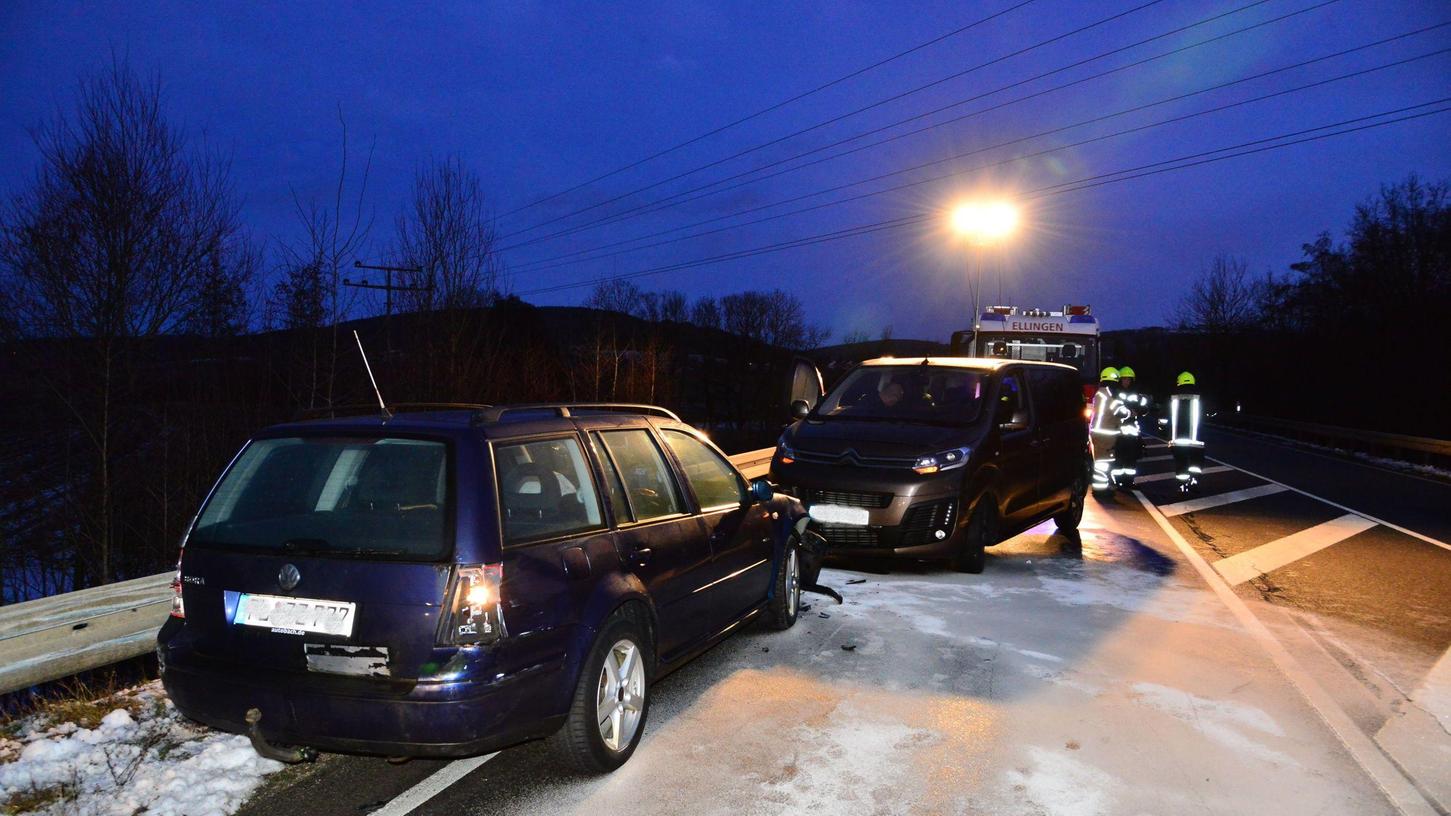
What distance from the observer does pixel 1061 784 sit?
3766 mm

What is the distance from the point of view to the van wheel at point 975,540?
26.5ft

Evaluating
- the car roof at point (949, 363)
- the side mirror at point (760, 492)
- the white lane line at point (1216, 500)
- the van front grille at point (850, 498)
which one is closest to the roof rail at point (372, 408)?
the side mirror at point (760, 492)

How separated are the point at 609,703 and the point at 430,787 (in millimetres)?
789

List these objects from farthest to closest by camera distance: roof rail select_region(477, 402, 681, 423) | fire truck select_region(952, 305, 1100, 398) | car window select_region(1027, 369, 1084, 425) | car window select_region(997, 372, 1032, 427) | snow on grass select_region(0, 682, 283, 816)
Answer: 1. fire truck select_region(952, 305, 1100, 398)
2. car window select_region(1027, 369, 1084, 425)
3. car window select_region(997, 372, 1032, 427)
4. roof rail select_region(477, 402, 681, 423)
5. snow on grass select_region(0, 682, 283, 816)

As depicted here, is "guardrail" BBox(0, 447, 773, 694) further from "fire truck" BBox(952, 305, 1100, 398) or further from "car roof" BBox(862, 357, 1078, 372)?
"fire truck" BBox(952, 305, 1100, 398)

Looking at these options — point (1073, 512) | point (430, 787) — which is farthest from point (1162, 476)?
point (430, 787)

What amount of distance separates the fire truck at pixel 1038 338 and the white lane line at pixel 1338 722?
37.4ft

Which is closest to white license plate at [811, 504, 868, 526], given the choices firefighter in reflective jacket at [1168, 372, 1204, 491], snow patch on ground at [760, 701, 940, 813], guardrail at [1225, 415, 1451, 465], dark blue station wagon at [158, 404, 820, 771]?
snow patch on ground at [760, 701, 940, 813]

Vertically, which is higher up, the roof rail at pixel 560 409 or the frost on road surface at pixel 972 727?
the roof rail at pixel 560 409

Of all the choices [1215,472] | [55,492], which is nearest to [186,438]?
[55,492]

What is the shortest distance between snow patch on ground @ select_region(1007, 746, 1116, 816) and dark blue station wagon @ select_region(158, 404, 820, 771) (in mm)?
1687

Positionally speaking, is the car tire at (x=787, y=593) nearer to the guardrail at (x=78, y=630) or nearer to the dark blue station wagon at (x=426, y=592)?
the dark blue station wagon at (x=426, y=592)

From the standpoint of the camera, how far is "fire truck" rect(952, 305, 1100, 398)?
744 inches

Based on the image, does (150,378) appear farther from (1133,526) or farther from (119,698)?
(1133,526)
